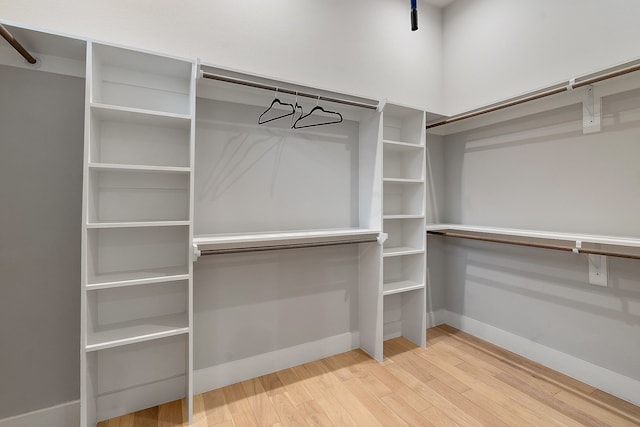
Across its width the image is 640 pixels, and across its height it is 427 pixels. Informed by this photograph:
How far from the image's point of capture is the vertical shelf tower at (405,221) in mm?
2602

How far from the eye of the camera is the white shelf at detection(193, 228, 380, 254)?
1.81 meters

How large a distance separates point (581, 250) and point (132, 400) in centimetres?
297

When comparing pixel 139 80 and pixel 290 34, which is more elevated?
pixel 290 34

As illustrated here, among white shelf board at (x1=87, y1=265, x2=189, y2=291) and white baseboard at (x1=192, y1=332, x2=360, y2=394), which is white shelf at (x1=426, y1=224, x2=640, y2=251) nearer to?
white baseboard at (x1=192, y1=332, x2=360, y2=394)

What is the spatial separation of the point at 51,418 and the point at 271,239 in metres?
1.59

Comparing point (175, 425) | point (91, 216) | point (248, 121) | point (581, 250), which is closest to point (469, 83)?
point (581, 250)

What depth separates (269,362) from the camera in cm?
226

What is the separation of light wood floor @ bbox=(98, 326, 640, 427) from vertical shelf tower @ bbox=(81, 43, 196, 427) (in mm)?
240

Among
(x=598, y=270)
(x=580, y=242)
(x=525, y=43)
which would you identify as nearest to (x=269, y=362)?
(x=580, y=242)

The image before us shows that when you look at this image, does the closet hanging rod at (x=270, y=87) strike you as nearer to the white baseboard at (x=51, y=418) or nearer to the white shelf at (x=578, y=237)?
the white shelf at (x=578, y=237)

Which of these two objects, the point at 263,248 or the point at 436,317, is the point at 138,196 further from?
the point at 436,317

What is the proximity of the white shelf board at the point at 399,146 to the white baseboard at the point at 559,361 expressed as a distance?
1.76 metres

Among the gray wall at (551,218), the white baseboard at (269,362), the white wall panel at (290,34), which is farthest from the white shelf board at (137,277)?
the gray wall at (551,218)

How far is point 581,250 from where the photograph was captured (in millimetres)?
1857
